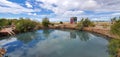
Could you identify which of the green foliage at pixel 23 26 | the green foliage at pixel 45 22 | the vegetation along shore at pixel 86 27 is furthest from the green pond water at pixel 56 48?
the green foliage at pixel 45 22

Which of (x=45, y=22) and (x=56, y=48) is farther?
(x=45, y=22)

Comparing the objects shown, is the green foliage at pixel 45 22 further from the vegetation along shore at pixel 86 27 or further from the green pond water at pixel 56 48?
the green pond water at pixel 56 48

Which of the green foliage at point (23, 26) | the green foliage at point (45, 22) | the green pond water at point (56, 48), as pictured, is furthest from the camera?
the green foliage at point (45, 22)

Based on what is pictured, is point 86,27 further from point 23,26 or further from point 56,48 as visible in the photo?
point 56,48

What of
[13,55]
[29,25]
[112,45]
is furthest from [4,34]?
[112,45]

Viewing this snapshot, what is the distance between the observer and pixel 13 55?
105 ft

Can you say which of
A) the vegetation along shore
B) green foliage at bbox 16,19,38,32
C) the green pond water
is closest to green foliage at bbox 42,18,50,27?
the vegetation along shore

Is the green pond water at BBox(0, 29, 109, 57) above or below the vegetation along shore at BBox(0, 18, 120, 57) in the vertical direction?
below

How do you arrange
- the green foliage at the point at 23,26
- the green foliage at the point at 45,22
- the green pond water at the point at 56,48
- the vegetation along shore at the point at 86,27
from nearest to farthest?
the vegetation along shore at the point at 86,27
the green pond water at the point at 56,48
the green foliage at the point at 23,26
the green foliage at the point at 45,22

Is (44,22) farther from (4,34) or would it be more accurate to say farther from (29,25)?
(4,34)

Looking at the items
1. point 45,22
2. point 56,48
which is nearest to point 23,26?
point 45,22

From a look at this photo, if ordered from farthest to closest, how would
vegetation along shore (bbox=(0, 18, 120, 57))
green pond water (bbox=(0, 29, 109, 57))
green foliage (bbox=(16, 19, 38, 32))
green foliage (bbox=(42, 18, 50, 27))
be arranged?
green foliage (bbox=(42, 18, 50, 27))
green foliage (bbox=(16, 19, 38, 32))
green pond water (bbox=(0, 29, 109, 57))
vegetation along shore (bbox=(0, 18, 120, 57))

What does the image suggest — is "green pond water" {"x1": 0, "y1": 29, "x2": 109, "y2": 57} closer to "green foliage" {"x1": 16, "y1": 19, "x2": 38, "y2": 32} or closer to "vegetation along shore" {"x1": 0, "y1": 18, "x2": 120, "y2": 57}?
"vegetation along shore" {"x1": 0, "y1": 18, "x2": 120, "y2": 57}

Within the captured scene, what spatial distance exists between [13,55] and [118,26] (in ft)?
97.3
